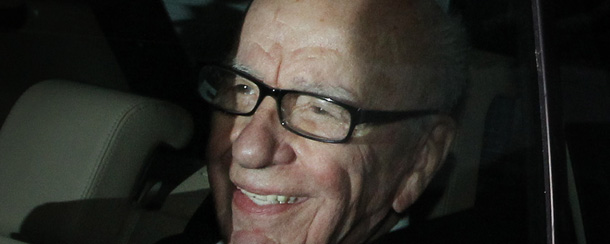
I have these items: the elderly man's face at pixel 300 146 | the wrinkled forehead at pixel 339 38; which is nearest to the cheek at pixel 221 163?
the elderly man's face at pixel 300 146

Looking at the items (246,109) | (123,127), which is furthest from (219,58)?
(123,127)

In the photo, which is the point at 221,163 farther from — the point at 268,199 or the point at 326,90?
the point at 326,90

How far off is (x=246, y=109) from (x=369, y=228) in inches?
14.4

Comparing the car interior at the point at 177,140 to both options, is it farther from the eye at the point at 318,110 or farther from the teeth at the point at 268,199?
the eye at the point at 318,110

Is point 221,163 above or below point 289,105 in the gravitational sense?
below

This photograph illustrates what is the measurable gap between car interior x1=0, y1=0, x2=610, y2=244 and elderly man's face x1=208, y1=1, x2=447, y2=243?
0.17 ft

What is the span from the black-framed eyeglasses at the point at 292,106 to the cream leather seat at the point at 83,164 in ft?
0.30

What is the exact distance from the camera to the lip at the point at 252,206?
1.68 metres

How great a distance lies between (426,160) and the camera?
1771 mm

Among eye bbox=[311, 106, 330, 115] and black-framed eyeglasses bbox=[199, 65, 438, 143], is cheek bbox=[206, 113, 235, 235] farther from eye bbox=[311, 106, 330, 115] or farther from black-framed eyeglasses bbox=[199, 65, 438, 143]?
eye bbox=[311, 106, 330, 115]

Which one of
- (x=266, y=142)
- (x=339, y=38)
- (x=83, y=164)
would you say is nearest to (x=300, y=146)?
(x=266, y=142)

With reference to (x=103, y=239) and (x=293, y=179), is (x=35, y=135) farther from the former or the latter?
(x=293, y=179)

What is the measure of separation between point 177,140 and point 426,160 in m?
0.51

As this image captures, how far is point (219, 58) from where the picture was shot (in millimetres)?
1716
